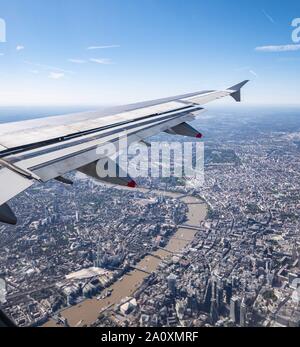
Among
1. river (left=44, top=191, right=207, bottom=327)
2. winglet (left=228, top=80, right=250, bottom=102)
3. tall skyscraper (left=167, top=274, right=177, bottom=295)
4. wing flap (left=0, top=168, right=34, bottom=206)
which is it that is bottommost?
river (left=44, top=191, right=207, bottom=327)

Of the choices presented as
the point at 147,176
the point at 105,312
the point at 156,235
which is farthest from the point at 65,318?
the point at 147,176

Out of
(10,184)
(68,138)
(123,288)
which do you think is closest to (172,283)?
(123,288)

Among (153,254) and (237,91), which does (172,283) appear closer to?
(153,254)

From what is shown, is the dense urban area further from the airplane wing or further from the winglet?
the winglet

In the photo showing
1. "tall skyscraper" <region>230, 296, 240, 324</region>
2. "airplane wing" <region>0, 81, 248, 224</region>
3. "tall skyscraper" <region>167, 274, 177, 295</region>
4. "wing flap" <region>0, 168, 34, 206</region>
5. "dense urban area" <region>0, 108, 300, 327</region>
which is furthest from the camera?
"tall skyscraper" <region>167, 274, 177, 295</region>

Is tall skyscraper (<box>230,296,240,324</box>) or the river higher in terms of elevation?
tall skyscraper (<box>230,296,240,324</box>)

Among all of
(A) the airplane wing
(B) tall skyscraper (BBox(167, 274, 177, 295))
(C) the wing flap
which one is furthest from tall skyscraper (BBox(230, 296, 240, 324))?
(C) the wing flap
